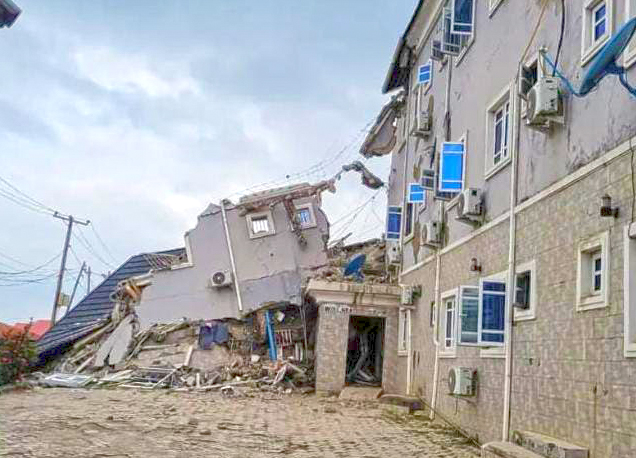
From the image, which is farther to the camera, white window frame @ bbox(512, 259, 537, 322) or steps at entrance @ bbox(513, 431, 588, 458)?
white window frame @ bbox(512, 259, 537, 322)

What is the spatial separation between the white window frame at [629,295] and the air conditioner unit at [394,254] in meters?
11.9

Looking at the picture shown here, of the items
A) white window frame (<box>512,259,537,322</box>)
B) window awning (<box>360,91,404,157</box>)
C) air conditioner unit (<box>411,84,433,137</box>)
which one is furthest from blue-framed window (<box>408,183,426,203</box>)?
white window frame (<box>512,259,537,322</box>)

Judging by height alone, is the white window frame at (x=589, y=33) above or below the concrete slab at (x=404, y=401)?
above

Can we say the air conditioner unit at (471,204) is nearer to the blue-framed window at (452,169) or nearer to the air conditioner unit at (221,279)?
the blue-framed window at (452,169)

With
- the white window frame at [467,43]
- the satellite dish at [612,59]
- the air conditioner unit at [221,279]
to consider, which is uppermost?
the white window frame at [467,43]

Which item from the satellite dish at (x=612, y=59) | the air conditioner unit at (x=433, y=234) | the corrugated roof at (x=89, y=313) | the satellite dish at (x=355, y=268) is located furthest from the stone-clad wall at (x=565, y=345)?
the corrugated roof at (x=89, y=313)

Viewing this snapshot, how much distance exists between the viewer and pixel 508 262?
33.1 ft

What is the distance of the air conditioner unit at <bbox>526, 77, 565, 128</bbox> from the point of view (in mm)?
8477

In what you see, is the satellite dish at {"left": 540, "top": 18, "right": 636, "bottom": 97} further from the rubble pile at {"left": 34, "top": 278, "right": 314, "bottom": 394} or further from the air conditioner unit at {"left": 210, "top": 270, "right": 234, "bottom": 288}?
the air conditioner unit at {"left": 210, "top": 270, "right": 234, "bottom": 288}

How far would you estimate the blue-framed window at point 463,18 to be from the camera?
1310 cm

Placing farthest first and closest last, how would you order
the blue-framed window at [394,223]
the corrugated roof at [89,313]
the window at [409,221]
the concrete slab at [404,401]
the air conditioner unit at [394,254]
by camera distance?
1. the corrugated roof at [89,313]
2. the blue-framed window at [394,223]
3. the air conditioner unit at [394,254]
4. the window at [409,221]
5. the concrete slab at [404,401]

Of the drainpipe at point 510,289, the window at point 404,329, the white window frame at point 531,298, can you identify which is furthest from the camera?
the window at point 404,329

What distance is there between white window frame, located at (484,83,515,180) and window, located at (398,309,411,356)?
21.5 ft

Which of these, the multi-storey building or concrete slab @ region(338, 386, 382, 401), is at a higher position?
the multi-storey building
